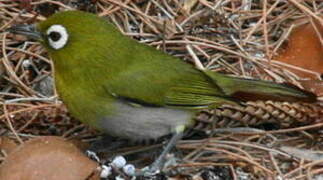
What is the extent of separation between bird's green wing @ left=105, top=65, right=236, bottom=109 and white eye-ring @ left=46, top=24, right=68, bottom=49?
0.30 metres

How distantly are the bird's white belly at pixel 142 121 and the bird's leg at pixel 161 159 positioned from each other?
0.04m

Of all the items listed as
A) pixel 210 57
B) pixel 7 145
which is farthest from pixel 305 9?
pixel 7 145

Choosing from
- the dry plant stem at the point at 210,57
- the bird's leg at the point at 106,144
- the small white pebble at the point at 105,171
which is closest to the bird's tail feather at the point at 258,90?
the dry plant stem at the point at 210,57

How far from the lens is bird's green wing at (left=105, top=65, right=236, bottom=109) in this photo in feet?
13.5

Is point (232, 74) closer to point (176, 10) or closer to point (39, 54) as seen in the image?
point (176, 10)

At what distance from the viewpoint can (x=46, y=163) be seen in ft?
12.3

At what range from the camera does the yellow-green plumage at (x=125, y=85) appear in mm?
4055

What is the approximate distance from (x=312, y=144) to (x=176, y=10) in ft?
4.33

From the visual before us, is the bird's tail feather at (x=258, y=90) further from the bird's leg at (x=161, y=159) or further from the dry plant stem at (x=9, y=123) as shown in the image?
the dry plant stem at (x=9, y=123)

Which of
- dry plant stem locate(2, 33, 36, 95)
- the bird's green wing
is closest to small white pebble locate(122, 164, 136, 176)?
the bird's green wing

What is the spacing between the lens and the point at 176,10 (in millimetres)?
5199

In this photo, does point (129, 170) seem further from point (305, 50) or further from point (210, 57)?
point (305, 50)

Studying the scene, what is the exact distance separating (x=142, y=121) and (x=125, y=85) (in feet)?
0.64

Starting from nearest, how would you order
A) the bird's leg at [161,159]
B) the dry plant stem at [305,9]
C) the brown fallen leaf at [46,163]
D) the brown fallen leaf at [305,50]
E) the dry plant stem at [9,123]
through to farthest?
the brown fallen leaf at [46,163] → the bird's leg at [161,159] → the dry plant stem at [9,123] → the brown fallen leaf at [305,50] → the dry plant stem at [305,9]
